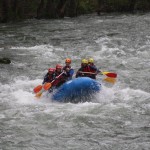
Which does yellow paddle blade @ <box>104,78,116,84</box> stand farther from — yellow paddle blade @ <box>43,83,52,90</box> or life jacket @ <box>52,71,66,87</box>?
yellow paddle blade @ <box>43,83,52,90</box>

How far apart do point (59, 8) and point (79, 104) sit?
78.8 ft

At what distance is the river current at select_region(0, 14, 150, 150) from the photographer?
909cm

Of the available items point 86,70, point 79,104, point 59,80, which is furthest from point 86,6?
point 79,104

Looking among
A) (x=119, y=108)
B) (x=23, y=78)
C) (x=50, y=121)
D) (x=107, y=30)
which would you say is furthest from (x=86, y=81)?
(x=107, y=30)

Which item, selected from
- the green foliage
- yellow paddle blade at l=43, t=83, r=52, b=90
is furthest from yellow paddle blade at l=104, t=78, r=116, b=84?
the green foliage

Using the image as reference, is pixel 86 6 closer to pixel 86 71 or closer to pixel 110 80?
pixel 110 80

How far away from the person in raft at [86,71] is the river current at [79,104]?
70cm

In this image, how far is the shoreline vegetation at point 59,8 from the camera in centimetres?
3189

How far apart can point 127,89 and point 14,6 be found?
2145cm

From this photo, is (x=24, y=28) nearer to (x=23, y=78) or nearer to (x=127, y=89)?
(x=23, y=78)

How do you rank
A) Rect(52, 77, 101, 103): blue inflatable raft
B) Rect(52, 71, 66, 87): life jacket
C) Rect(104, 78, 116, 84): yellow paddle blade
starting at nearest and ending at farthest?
Rect(52, 77, 101, 103): blue inflatable raft < Rect(52, 71, 66, 87): life jacket < Rect(104, 78, 116, 84): yellow paddle blade

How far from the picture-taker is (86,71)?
12.8m

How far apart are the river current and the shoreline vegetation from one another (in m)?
8.51

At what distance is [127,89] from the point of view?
12844 mm
